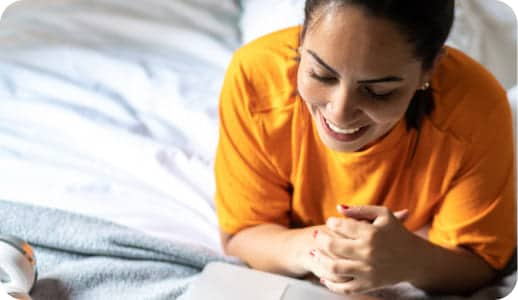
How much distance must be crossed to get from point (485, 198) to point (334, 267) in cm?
24

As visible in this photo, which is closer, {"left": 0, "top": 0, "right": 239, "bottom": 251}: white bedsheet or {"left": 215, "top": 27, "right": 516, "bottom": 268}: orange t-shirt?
{"left": 215, "top": 27, "right": 516, "bottom": 268}: orange t-shirt

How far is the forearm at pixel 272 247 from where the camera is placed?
887 millimetres

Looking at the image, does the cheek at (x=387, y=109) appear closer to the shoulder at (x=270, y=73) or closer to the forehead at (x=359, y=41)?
the forehead at (x=359, y=41)

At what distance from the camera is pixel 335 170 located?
90 centimetres

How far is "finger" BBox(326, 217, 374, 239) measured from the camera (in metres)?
0.78

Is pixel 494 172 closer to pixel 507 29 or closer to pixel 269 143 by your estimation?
pixel 269 143

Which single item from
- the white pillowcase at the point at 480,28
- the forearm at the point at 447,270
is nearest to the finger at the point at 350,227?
the forearm at the point at 447,270

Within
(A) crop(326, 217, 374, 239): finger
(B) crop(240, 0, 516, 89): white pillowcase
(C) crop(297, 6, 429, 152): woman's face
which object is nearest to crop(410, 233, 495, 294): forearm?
(A) crop(326, 217, 374, 239): finger

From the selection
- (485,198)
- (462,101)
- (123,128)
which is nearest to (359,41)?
(462,101)

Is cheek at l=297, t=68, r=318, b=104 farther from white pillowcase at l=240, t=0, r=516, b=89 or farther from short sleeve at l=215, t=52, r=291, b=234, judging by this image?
white pillowcase at l=240, t=0, r=516, b=89

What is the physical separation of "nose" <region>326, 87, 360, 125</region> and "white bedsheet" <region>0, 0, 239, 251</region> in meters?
0.38

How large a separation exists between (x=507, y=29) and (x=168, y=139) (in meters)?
0.68

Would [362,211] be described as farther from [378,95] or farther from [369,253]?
[378,95]

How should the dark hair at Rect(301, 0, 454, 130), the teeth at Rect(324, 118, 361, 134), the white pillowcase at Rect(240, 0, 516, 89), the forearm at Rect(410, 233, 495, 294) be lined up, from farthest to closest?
the white pillowcase at Rect(240, 0, 516, 89), the forearm at Rect(410, 233, 495, 294), the teeth at Rect(324, 118, 361, 134), the dark hair at Rect(301, 0, 454, 130)
